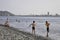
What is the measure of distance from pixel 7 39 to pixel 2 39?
395 mm

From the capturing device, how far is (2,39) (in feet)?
49.8

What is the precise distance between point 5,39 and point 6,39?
0.27ft

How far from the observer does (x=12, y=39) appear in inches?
598

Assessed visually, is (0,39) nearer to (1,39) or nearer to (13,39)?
(1,39)

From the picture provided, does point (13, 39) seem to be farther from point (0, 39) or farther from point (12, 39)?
point (0, 39)

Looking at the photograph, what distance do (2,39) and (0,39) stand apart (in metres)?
0.27

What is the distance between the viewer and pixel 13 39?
1526 cm

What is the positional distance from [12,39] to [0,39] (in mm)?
952

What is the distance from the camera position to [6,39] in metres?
15.3

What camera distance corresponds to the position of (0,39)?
14938 millimetres

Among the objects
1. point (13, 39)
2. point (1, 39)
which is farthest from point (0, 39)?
point (13, 39)

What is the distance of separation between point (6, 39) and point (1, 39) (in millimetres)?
492

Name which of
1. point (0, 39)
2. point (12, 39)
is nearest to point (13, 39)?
point (12, 39)

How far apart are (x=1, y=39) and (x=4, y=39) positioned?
29cm
